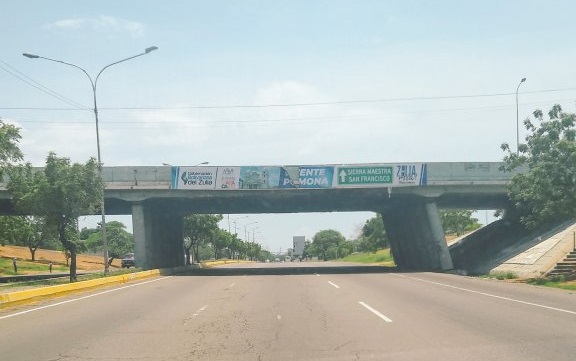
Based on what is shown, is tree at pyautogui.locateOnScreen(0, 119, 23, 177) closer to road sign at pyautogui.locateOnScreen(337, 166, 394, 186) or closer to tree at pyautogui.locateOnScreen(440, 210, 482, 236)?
road sign at pyautogui.locateOnScreen(337, 166, 394, 186)

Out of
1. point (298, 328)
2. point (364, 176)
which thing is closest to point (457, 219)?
point (364, 176)

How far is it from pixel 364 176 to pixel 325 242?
477 ft

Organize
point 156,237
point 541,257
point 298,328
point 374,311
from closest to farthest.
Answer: point 298,328
point 374,311
point 541,257
point 156,237

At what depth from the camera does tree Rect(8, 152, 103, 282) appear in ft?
104

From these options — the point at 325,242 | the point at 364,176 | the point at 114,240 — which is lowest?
the point at 325,242

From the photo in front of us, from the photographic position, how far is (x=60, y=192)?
→ 31781 millimetres

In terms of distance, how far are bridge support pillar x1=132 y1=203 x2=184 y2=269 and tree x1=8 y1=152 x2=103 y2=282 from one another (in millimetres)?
6859

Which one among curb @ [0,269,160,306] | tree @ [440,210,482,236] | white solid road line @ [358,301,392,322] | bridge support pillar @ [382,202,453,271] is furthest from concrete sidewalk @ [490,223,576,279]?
tree @ [440,210,482,236]

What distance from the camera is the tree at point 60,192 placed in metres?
31.8

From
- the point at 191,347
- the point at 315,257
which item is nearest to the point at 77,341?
the point at 191,347

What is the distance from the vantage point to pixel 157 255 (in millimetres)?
45969

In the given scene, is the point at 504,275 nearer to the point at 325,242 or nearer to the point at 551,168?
the point at 551,168

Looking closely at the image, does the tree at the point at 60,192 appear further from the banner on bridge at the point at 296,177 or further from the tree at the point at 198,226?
the tree at the point at 198,226

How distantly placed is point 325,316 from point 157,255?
33.8 meters
